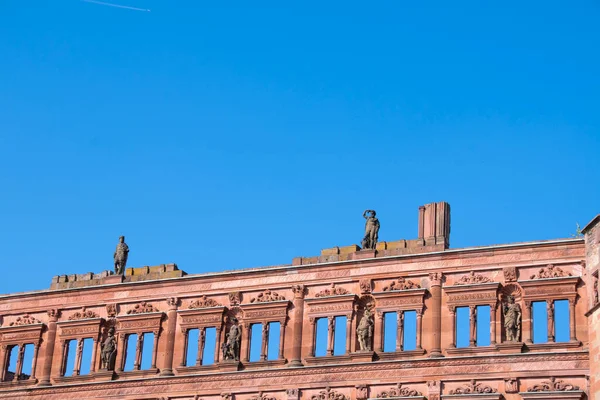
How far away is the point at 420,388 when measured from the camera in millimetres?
45250

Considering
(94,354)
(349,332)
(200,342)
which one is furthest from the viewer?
(94,354)

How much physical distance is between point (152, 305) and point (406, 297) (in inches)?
435

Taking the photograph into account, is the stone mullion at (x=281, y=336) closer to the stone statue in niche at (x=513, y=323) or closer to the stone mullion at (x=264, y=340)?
the stone mullion at (x=264, y=340)

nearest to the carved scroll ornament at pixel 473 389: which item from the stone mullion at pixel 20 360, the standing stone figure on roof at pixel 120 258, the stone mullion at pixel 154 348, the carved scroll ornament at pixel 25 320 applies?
the stone mullion at pixel 154 348

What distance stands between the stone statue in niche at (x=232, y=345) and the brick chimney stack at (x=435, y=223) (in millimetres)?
8103

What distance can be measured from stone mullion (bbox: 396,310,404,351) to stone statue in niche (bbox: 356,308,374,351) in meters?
1.02

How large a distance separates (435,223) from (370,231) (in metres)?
2.69

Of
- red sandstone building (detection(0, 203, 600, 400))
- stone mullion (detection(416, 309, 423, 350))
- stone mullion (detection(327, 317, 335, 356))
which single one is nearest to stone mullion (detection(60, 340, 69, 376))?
red sandstone building (detection(0, 203, 600, 400))

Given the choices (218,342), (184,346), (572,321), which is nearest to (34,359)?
(184,346)

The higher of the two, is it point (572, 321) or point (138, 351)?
point (138, 351)

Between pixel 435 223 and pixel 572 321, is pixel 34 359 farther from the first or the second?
pixel 572 321

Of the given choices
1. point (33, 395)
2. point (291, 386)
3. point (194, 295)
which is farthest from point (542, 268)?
point (33, 395)

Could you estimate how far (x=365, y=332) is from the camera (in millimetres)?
46906

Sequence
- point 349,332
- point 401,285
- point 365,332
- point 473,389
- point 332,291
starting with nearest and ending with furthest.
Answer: point 473,389 < point 365,332 < point 401,285 < point 349,332 < point 332,291
